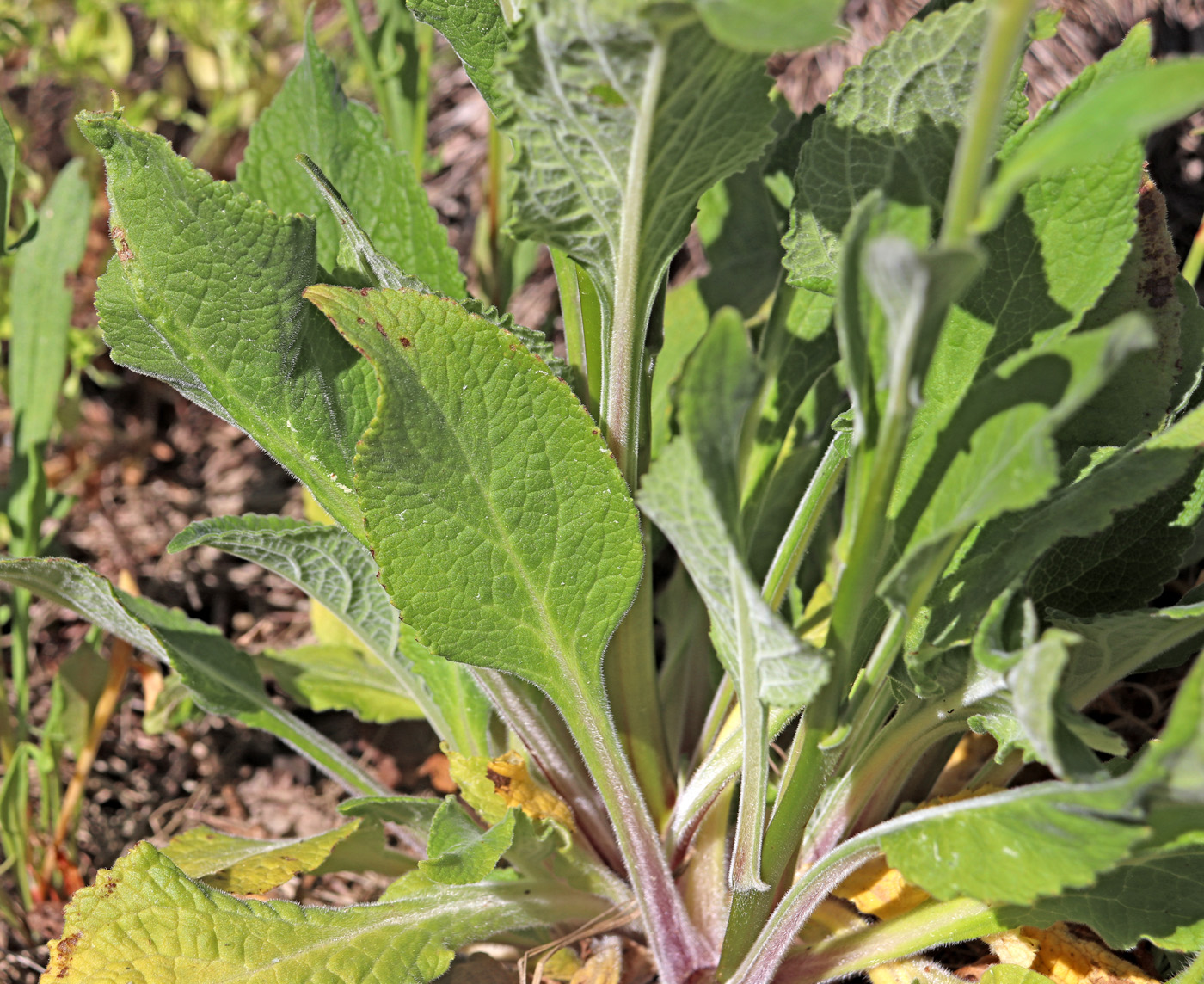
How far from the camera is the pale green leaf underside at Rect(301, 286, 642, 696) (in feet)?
2.65

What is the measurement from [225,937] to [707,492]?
0.63 m

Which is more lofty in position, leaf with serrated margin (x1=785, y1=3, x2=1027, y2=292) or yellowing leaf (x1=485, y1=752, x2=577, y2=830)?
leaf with serrated margin (x1=785, y1=3, x2=1027, y2=292)

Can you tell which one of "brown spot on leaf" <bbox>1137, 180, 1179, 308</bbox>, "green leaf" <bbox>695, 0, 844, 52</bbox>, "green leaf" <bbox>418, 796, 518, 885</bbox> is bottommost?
"green leaf" <bbox>418, 796, 518, 885</bbox>

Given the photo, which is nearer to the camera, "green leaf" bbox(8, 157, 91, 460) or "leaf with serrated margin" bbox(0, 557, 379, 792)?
A: "leaf with serrated margin" bbox(0, 557, 379, 792)

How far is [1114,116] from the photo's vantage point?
18.8 inches

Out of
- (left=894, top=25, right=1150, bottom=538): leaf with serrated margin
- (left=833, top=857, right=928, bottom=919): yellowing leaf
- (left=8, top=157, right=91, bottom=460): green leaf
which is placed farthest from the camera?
(left=8, top=157, right=91, bottom=460): green leaf

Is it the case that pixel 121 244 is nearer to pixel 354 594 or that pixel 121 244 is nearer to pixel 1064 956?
pixel 354 594

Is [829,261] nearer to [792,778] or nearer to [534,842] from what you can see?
[792,778]

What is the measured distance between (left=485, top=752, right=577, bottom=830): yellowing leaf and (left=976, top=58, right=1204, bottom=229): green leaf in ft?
2.45

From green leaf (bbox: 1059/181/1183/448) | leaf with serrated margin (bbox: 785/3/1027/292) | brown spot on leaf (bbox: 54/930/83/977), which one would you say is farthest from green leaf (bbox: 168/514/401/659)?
green leaf (bbox: 1059/181/1183/448)

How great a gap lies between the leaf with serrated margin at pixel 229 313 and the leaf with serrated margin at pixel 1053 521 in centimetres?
52

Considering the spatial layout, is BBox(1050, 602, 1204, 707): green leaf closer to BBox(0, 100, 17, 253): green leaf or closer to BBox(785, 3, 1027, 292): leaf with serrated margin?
BBox(785, 3, 1027, 292): leaf with serrated margin

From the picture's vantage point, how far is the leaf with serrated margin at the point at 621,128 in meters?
0.65

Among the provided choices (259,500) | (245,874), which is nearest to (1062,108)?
(245,874)
